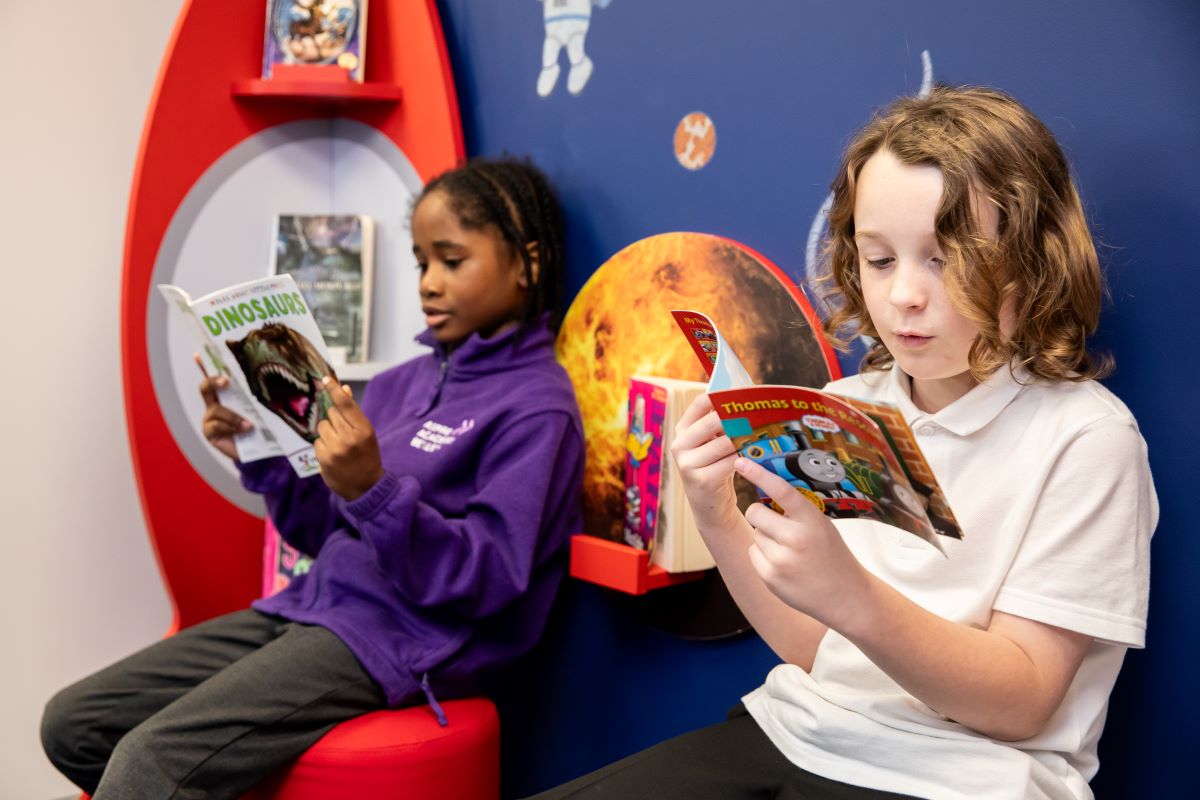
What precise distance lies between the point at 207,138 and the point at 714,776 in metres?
1.54

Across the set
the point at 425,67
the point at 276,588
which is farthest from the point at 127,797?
the point at 425,67

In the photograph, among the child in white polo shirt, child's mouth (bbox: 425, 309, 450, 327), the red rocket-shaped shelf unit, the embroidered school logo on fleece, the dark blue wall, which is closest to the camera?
the child in white polo shirt

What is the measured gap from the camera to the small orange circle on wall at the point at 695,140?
1.48 meters

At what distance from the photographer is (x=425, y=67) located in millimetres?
1954

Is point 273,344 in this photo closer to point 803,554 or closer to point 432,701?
point 432,701

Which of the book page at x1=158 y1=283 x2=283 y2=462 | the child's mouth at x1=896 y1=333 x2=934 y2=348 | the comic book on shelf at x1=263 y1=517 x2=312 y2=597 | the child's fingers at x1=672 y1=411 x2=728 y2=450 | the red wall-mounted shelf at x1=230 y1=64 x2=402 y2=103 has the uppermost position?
the red wall-mounted shelf at x1=230 y1=64 x2=402 y2=103

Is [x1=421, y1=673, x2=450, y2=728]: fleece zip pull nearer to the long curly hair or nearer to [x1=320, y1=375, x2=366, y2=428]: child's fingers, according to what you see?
[x1=320, y1=375, x2=366, y2=428]: child's fingers

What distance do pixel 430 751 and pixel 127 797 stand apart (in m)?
0.36

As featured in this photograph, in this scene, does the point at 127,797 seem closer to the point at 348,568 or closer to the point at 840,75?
the point at 348,568

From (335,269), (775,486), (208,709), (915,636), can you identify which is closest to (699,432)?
(775,486)

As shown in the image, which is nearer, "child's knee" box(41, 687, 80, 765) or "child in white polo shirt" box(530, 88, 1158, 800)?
"child in white polo shirt" box(530, 88, 1158, 800)

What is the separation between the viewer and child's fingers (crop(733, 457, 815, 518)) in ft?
2.75

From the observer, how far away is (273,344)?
4.78 ft

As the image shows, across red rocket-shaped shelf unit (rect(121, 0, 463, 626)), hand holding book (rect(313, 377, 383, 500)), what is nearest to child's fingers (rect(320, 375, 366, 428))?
hand holding book (rect(313, 377, 383, 500))
